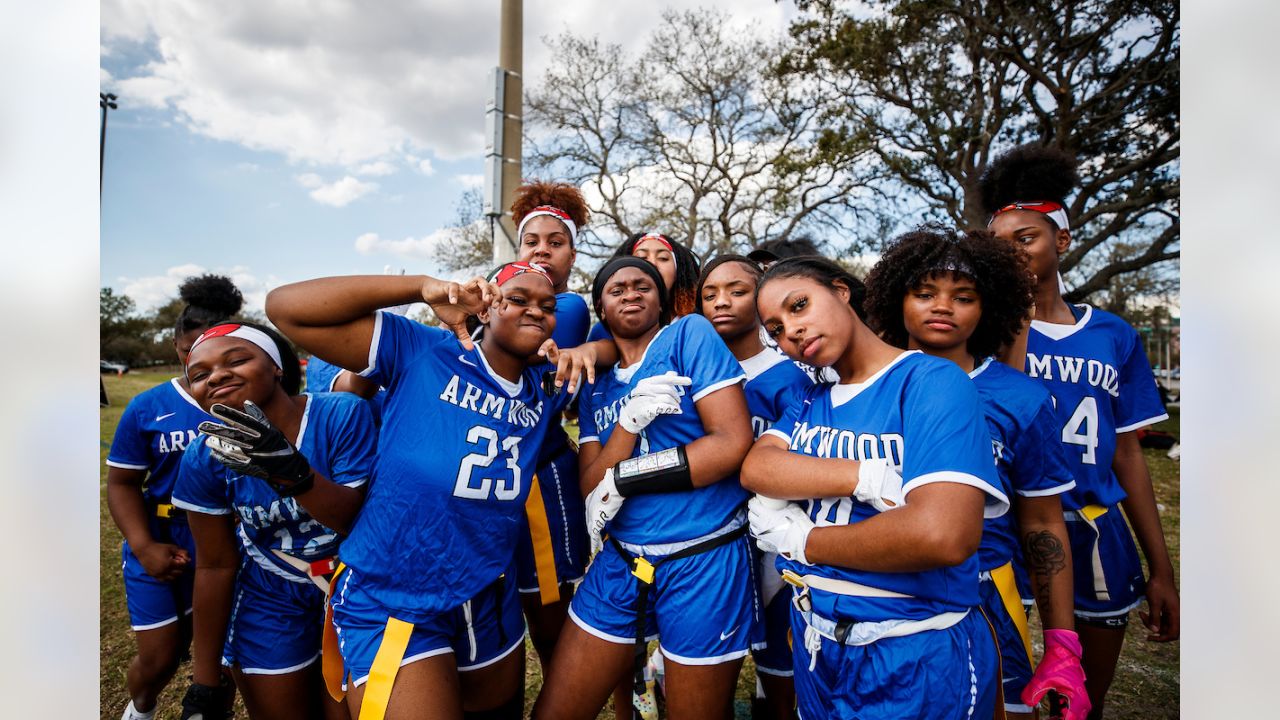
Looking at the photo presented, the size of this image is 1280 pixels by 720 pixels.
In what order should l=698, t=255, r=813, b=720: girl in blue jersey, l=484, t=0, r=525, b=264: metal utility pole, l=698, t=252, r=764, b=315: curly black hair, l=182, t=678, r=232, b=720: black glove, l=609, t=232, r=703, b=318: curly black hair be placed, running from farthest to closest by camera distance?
l=484, t=0, r=525, b=264: metal utility pole, l=609, t=232, r=703, b=318: curly black hair, l=698, t=252, r=764, b=315: curly black hair, l=698, t=255, r=813, b=720: girl in blue jersey, l=182, t=678, r=232, b=720: black glove

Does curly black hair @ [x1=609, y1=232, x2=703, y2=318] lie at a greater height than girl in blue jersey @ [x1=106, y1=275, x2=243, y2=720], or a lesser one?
greater

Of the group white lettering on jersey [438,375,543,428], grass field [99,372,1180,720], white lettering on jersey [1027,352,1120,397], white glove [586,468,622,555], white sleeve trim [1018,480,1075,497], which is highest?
white lettering on jersey [1027,352,1120,397]

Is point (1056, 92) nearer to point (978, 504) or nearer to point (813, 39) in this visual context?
point (813, 39)

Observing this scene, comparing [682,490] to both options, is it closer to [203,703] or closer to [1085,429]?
[1085,429]

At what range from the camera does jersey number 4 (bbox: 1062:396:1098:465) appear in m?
2.70

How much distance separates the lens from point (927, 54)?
13367 mm

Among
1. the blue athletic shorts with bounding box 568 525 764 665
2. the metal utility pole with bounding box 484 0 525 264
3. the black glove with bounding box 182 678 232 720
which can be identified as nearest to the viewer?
the blue athletic shorts with bounding box 568 525 764 665

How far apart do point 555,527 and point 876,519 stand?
6.46 ft

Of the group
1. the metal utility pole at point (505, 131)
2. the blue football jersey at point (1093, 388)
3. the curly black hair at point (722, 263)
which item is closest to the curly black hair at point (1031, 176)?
the blue football jersey at point (1093, 388)

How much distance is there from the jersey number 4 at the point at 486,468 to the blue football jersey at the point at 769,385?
40.6 inches

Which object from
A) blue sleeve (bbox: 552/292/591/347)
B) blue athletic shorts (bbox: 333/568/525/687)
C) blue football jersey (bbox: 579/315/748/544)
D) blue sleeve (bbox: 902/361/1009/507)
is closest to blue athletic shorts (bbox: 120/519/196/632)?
blue athletic shorts (bbox: 333/568/525/687)

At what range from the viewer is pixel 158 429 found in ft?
10.5

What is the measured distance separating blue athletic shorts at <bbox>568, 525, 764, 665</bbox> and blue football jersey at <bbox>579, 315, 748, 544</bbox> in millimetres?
129

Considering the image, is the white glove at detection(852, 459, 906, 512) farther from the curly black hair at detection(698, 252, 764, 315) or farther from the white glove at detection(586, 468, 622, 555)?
the curly black hair at detection(698, 252, 764, 315)
